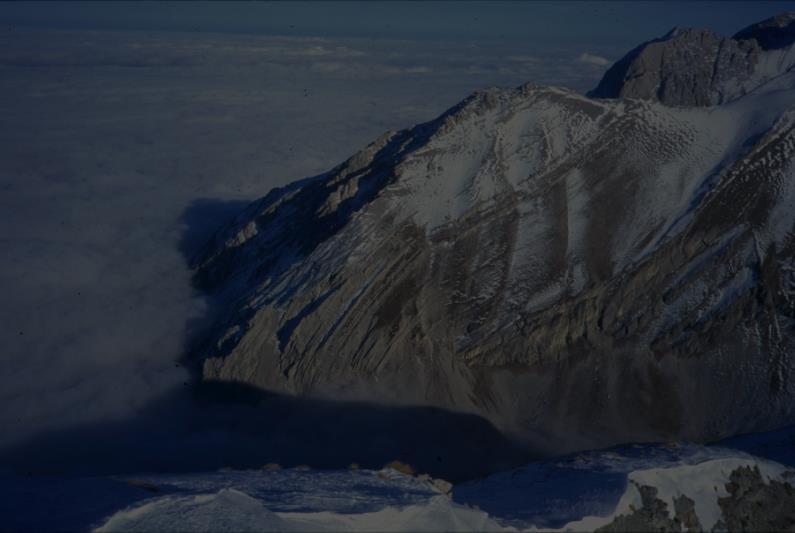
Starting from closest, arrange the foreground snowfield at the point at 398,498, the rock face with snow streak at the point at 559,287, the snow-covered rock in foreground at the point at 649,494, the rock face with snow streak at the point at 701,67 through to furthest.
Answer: the foreground snowfield at the point at 398,498, the snow-covered rock in foreground at the point at 649,494, the rock face with snow streak at the point at 559,287, the rock face with snow streak at the point at 701,67

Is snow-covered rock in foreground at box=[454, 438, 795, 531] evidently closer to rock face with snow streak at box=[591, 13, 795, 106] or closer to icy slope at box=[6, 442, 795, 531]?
icy slope at box=[6, 442, 795, 531]

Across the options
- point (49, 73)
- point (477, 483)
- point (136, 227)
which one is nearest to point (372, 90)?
point (49, 73)

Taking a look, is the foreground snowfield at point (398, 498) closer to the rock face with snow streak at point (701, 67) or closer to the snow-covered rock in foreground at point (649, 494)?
the snow-covered rock in foreground at point (649, 494)

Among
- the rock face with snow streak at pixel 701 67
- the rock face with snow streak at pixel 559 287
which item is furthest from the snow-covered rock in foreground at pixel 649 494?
the rock face with snow streak at pixel 701 67

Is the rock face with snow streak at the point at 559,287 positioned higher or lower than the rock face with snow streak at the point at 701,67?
lower

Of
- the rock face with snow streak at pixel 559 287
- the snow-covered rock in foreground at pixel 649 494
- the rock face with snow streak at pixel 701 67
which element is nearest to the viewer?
the snow-covered rock in foreground at pixel 649 494

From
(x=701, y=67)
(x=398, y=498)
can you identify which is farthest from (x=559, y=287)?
(x=701, y=67)
